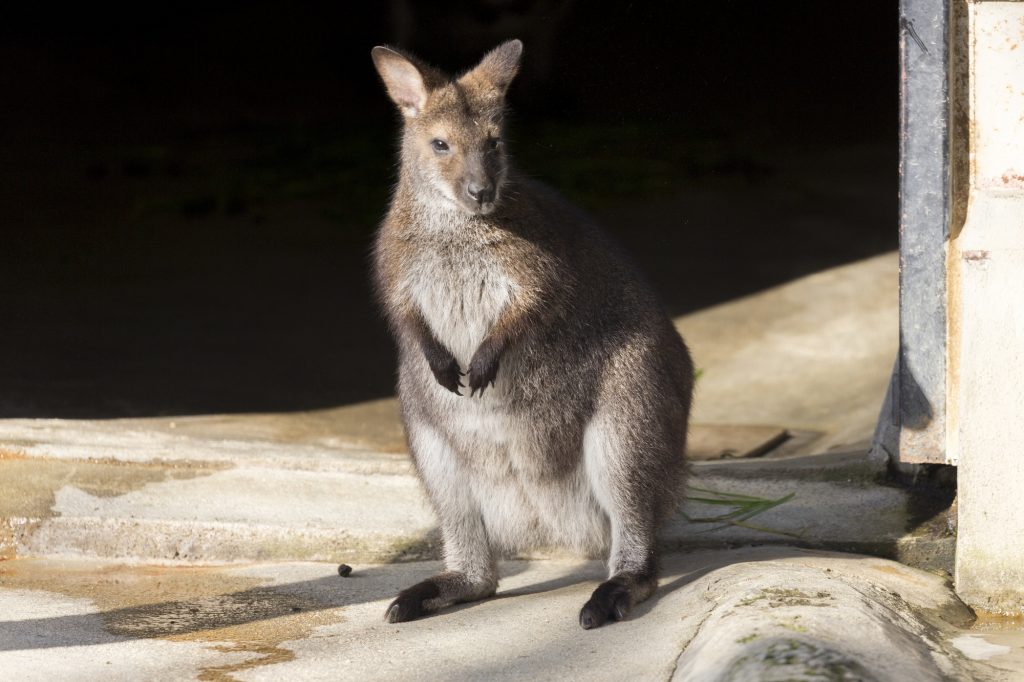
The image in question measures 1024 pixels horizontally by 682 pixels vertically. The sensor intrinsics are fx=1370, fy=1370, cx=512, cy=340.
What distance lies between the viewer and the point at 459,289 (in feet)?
13.6

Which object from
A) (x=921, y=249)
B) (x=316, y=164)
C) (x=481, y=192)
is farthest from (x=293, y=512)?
(x=316, y=164)

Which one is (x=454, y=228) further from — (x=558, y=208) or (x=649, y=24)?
(x=649, y=24)

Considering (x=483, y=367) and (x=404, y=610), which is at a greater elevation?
(x=483, y=367)

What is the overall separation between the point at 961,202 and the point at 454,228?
1.49 m

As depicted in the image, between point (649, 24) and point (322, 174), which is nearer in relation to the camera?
point (322, 174)

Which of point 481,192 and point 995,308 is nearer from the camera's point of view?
point 995,308

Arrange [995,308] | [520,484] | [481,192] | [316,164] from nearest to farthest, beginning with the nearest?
[995,308] → [481,192] → [520,484] → [316,164]

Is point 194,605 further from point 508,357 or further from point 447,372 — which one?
point 508,357

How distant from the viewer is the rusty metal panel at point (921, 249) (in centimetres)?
418

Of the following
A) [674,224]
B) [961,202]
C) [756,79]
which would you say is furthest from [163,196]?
[961,202]

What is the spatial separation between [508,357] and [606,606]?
31.3 inches

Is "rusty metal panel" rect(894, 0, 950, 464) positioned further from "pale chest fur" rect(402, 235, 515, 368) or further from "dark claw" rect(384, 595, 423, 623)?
"dark claw" rect(384, 595, 423, 623)

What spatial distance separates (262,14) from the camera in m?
18.5

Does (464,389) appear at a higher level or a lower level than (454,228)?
lower
